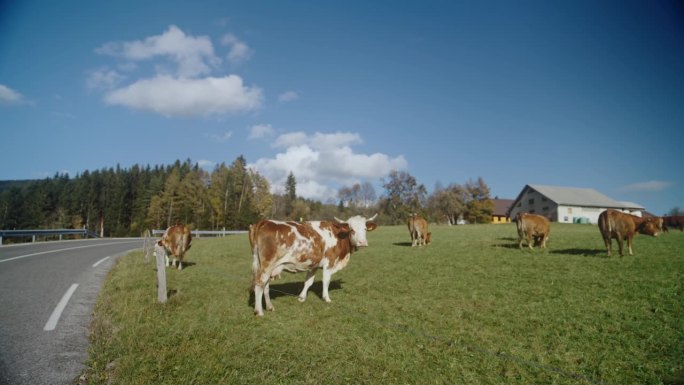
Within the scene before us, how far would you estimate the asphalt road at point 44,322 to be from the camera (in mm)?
5000

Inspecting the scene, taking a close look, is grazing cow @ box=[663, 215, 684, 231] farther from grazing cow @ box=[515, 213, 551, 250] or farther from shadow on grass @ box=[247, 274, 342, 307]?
shadow on grass @ box=[247, 274, 342, 307]

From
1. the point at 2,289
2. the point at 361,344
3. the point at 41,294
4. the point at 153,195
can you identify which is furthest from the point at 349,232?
the point at 153,195

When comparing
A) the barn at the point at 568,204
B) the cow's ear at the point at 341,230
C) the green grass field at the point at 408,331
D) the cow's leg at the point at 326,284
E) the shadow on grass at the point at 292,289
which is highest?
the barn at the point at 568,204

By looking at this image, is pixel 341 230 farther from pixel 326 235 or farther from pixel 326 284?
pixel 326 284

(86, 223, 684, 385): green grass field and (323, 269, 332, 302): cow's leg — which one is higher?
(323, 269, 332, 302): cow's leg

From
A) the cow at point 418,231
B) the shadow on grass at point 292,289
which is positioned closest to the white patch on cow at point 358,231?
the shadow on grass at point 292,289

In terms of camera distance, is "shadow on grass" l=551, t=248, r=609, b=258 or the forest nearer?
"shadow on grass" l=551, t=248, r=609, b=258

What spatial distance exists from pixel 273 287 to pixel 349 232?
11.1 ft

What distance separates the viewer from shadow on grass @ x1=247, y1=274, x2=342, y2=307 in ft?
32.8

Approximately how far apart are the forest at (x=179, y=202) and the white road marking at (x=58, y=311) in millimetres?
56257

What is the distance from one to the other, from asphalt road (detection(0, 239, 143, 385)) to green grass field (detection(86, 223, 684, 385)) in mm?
359

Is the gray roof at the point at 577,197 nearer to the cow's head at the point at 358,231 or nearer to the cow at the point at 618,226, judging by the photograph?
the cow at the point at 618,226

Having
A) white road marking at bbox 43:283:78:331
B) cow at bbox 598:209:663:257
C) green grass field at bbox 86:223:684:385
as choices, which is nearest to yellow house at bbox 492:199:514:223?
cow at bbox 598:209:663:257

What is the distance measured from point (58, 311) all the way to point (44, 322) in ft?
2.89
